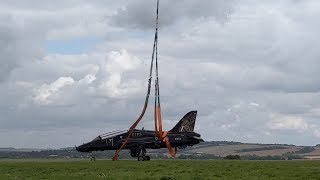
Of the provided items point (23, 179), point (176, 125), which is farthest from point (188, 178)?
point (176, 125)

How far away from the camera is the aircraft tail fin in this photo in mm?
89562

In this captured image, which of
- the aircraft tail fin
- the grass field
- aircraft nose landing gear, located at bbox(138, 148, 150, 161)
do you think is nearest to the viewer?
the grass field

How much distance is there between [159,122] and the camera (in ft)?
281

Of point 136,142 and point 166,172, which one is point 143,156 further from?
point 166,172

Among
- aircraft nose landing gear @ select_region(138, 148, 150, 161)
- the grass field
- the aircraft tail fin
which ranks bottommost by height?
the grass field

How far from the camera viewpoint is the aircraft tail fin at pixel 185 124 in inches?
3526

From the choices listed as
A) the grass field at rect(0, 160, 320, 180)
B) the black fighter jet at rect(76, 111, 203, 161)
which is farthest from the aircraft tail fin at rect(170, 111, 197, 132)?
the grass field at rect(0, 160, 320, 180)

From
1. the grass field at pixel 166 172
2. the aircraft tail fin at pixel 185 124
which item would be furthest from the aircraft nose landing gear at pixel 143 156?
the grass field at pixel 166 172

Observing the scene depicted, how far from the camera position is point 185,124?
295 ft

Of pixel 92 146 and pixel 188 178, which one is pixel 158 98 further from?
pixel 188 178

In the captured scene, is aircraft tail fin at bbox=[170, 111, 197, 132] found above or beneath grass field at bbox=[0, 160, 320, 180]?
above

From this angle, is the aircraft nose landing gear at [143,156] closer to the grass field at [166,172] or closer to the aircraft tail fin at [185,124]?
the aircraft tail fin at [185,124]

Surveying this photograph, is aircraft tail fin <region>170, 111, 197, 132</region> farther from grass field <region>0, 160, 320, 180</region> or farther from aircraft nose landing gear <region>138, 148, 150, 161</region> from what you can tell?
grass field <region>0, 160, 320, 180</region>

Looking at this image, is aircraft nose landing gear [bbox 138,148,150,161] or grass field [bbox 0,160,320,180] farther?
aircraft nose landing gear [bbox 138,148,150,161]
